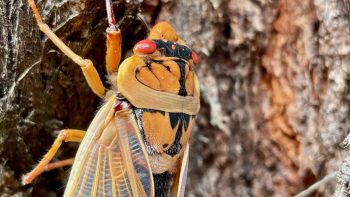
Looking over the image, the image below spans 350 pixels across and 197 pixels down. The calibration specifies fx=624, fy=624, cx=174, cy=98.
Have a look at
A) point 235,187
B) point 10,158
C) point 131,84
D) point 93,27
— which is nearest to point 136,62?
point 131,84

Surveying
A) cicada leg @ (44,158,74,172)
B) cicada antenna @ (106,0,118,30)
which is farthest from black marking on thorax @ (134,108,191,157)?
cicada leg @ (44,158,74,172)

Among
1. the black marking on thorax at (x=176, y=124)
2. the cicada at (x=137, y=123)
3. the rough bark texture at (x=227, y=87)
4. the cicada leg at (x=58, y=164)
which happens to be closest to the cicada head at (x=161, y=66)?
the cicada at (x=137, y=123)

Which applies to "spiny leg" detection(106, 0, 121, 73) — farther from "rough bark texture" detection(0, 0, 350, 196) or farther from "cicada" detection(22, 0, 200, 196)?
"rough bark texture" detection(0, 0, 350, 196)

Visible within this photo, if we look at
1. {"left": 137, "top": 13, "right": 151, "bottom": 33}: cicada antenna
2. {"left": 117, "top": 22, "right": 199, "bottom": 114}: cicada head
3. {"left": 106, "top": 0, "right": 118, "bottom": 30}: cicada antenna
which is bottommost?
{"left": 117, "top": 22, "right": 199, "bottom": 114}: cicada head

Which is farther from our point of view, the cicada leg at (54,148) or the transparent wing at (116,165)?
the cicada leg at (54,148)

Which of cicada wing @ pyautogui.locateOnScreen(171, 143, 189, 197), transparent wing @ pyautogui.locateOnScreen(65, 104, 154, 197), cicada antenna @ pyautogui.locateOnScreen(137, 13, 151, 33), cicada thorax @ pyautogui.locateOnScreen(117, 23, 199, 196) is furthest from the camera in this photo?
cicada antenna @ pyautogui.locateOnScreen(137, 13, 151, 33)

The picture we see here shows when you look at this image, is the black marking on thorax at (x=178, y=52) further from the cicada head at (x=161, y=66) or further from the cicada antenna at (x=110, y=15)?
the cicada antenna at (x=110, y=15)

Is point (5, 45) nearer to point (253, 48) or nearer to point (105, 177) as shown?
point (105, 177)

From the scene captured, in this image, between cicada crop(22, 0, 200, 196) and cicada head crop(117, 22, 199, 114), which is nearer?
cicada crop(22, 0, 200, 196)
